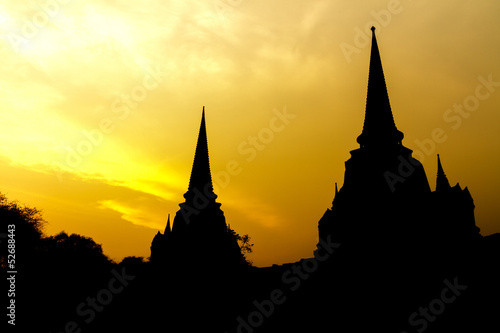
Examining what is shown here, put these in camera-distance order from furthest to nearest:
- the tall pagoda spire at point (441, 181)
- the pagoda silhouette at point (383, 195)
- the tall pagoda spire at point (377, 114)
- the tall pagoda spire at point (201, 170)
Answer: the tall pagoda spire at point (441, 181) < the tall pagoda spire at point (201, 170) < the tall pagoda spire at point (377, 114) < the pagoda silhouette at point (383, 195)

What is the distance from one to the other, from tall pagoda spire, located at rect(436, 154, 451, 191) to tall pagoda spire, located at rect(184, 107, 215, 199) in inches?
911

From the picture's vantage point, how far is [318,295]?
25.2 meters

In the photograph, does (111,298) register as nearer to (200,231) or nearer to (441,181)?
(200,231)

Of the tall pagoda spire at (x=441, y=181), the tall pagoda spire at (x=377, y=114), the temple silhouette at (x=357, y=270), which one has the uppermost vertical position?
the tall pagoda spire at (x=377, y=114)

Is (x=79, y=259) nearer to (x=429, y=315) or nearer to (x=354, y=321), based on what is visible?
(x=354, y=321)

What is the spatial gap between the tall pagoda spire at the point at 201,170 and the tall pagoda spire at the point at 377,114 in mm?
15356

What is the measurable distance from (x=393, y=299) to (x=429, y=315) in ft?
7.78

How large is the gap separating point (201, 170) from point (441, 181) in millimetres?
24418

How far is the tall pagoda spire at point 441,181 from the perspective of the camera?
1495 inches

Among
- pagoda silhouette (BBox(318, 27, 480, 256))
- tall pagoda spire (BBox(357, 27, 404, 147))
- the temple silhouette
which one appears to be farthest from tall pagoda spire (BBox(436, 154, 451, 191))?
tall pagoda spire (BBox(357, 27, 404, 147))

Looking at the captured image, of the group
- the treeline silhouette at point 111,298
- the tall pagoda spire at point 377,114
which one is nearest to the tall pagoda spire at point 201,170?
the treeline silhouette at point 111,298

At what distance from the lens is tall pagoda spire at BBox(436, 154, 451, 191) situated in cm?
3797

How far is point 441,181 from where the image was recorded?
125ft

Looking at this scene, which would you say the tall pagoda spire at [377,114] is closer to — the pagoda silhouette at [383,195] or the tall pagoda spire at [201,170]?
the pagoda silhouette at [383,195]
